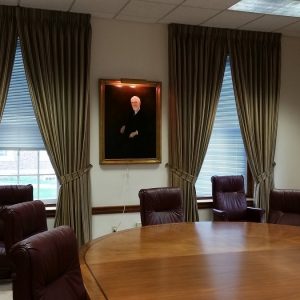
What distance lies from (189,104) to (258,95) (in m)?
1.01

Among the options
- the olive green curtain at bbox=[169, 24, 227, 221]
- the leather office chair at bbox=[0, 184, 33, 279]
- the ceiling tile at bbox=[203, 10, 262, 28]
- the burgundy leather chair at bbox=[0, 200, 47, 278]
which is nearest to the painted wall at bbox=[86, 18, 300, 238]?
the olive green curtain at bbox=[169, 24, 227, 221]

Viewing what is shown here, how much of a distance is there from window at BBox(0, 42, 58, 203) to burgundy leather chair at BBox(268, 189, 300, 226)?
8.13 ft

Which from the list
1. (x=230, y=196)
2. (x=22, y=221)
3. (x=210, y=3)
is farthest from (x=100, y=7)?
(x=230, y=196)

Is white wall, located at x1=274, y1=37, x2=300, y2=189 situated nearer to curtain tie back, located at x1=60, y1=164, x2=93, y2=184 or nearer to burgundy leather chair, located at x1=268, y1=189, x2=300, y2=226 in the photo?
burgundy leather chair, located at x1=268, y1=189, x2=300, y2=226

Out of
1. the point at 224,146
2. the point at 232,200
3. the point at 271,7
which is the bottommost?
the point at 232,200

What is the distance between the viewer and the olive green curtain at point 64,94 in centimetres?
453

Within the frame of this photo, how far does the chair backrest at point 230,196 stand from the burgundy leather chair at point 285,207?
0.94 meters

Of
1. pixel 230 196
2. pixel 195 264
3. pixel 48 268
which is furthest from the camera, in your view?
pixel 230 196

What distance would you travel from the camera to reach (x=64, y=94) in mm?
4641

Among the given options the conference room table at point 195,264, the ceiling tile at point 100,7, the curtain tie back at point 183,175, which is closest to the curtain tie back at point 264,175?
the curtain tie back at point 183,175

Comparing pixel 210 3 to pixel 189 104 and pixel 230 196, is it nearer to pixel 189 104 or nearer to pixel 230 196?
pixel 189 104

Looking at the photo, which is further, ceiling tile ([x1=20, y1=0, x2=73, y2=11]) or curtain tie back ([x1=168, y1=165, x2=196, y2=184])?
curtain tie back ([x1=168, y1=165, x2=196, y2=184])

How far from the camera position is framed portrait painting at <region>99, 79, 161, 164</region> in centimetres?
490

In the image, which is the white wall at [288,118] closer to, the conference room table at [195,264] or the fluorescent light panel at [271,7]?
the fluorescent light panel at [271,7]
